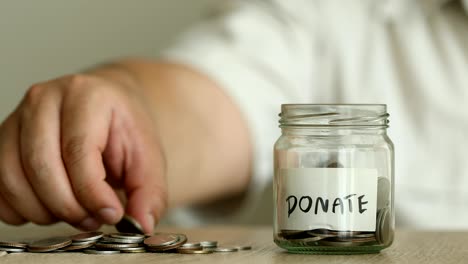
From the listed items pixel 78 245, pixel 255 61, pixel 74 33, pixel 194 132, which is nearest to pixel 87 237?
pixel 78 245

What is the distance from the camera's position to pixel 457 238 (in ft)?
2.22

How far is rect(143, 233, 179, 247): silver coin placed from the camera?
1.89 ft

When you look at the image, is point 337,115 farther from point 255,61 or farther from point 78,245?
point 255,61

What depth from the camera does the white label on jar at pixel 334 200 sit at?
0.55 meters

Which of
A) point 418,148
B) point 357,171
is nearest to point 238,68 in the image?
point 418,148

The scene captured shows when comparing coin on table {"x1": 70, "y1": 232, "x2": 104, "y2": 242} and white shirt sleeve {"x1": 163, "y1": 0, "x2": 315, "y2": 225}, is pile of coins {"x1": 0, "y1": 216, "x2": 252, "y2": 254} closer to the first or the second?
coin on table {"x1": 70, "y1": 232, "x2": 104, "y2": 242}

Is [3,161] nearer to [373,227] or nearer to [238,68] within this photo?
Result: [373,227]

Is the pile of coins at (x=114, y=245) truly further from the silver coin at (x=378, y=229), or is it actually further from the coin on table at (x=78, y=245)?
the silver coin at (x=378, y=229)

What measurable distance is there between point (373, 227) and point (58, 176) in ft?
0.84

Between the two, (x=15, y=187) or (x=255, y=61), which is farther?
(x=255, y=61)

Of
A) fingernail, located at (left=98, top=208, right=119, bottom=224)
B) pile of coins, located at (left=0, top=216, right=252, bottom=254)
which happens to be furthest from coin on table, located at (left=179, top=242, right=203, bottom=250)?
fingernail, located at (left=98, top=208, right=119, bottom=224)

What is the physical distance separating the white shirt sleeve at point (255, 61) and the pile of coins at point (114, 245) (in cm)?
70

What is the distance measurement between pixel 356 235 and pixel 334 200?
0.09 feet

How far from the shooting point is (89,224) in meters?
0.69
